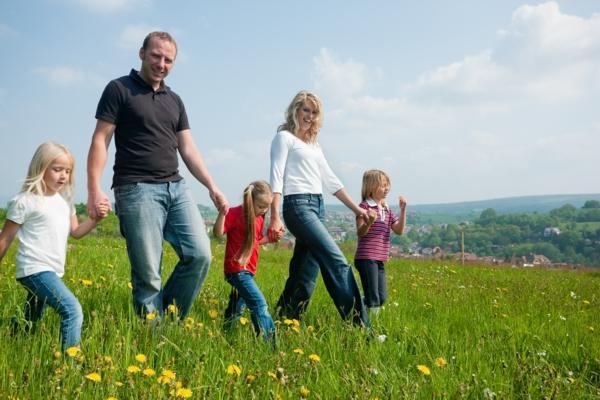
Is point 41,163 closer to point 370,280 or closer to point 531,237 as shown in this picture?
point 370,280

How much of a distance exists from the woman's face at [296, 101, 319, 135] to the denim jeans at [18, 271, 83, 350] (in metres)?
2.40

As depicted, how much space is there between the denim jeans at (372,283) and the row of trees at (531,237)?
282 feet

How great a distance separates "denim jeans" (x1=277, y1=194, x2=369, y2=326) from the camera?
178 inches

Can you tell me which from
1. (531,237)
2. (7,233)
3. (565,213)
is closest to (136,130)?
(7,233)

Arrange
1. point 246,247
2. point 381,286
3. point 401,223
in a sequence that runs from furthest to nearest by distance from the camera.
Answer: point 401,223
point 381,286
point 246,247

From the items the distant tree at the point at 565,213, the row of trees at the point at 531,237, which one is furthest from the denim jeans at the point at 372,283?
the distant tree at the point at 565,213

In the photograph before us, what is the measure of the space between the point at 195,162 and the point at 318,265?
4.69 ft

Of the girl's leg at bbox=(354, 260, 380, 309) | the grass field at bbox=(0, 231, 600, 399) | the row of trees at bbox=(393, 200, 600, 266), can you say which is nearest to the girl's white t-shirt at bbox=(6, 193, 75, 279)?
the grass field at bbox=(0, 231, 600, 399)

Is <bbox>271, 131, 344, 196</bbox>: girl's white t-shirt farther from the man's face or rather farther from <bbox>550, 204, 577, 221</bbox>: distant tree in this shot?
<bbox>550, 204, 577, 221</bbox>: distant tree

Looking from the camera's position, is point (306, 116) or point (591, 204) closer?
point (306, 116)

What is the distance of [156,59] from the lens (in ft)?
12.7

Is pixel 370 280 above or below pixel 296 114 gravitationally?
below

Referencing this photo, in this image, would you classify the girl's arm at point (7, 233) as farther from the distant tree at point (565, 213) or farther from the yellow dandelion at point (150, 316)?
the distant tree at point (565, 213)

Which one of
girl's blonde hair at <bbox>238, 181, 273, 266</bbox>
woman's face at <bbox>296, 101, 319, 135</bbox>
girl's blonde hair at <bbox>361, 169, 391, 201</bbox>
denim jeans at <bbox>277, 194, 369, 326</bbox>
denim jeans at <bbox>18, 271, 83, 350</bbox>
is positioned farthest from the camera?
girl's blonde hair at <bbox>361, 169, 391, 201</bbox>
